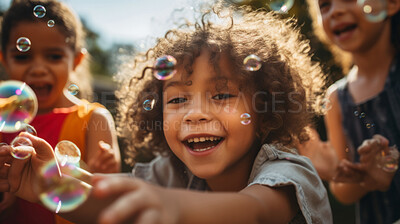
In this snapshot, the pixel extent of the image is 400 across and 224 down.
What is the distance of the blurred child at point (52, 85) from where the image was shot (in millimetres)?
1528

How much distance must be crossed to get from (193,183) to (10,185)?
677 mm

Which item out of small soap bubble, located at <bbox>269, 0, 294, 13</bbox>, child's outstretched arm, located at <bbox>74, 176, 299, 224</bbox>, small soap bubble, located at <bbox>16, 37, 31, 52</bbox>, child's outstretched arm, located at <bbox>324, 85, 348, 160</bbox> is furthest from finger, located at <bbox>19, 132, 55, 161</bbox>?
child's outstretched arm, located at <bbox>324, 85, 348, 160</bbox>

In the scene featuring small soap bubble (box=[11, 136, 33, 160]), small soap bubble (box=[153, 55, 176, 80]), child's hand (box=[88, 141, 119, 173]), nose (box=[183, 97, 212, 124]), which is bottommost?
child's hand (box=[88, 141, 119, 173])

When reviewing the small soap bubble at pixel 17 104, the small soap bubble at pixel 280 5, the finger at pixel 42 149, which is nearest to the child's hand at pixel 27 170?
the finger at pixel 42 149

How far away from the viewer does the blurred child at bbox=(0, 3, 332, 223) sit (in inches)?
38.9

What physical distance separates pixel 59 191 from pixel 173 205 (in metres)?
0.44

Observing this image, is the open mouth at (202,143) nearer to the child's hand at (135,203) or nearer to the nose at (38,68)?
the child's hand at (135,203)

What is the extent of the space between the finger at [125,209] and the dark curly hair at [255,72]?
75 centimetres

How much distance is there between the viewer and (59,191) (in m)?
0.87

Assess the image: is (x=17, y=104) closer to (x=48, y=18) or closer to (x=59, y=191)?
(x=48, y=18)

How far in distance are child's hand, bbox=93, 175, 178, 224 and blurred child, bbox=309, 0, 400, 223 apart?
1.16 m

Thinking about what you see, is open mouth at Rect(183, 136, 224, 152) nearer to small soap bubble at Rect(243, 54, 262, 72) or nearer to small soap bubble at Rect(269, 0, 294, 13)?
small soap bubble at Rect(243, 54, 262, 72)

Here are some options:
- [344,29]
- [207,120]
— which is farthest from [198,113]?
[344,29]

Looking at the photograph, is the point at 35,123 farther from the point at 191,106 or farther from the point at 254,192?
the point at 254,192
